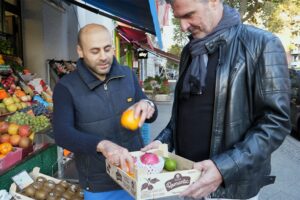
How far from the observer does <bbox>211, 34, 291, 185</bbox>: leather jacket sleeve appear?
5.58 ft

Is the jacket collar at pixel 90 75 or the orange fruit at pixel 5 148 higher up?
the jacket collar at pixel 90 75

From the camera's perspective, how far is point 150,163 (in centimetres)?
194

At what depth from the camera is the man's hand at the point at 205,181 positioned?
1695 mm

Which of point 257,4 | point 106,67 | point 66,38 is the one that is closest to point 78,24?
point 66,38

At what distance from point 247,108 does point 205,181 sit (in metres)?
0.46

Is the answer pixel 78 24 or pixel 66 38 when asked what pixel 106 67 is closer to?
pixel 66 38

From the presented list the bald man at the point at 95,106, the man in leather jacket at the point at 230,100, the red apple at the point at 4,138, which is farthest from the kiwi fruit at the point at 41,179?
the man in leather jacket at the point at 230,100

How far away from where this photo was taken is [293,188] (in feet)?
18.3

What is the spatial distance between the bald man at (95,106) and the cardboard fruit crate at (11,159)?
1351mm

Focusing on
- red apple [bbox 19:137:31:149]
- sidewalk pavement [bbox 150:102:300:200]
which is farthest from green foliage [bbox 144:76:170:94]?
red apple [bbox 19:137:31:149]

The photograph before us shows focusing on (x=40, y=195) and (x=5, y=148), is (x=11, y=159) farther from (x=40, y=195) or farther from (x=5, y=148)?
(x=40, y=195)

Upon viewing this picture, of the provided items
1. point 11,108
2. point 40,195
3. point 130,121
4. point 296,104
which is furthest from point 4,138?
point 296,104

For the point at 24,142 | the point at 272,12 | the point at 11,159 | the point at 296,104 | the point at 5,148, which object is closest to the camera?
the point at 11,159

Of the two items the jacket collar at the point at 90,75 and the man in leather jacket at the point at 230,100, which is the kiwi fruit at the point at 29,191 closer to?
the jacket collar at the point at 90,75
